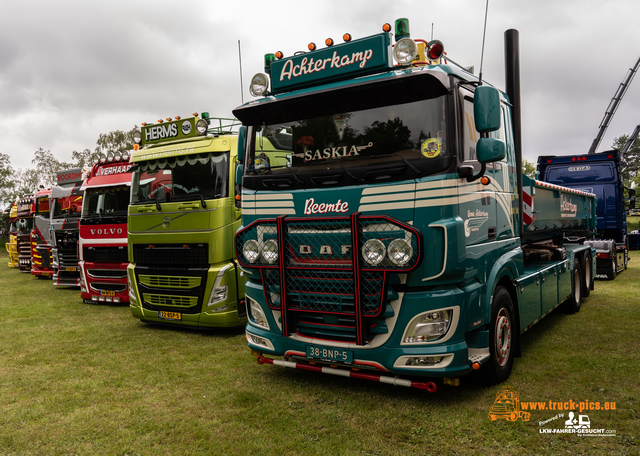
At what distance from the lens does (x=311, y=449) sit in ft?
11.9

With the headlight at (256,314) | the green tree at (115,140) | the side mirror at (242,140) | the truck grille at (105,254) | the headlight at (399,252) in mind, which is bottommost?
the headlight at (256,314)

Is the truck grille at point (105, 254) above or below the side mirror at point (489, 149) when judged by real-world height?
below

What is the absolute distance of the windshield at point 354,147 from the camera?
4066 millimetres

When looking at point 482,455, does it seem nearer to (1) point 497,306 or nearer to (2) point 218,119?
(1) point 497,306

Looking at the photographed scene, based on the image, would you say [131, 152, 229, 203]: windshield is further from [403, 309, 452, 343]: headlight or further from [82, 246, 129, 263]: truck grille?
[403, 309, 452, 343]: headlight

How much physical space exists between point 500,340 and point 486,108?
2250 millimetres

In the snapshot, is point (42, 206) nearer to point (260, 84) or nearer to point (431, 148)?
point (260, 84)

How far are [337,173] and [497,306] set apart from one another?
2015 millimetres

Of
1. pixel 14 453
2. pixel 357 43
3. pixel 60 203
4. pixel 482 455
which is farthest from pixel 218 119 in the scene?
pixel 60 203

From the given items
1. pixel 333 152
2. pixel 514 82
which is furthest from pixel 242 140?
pixel 514 82

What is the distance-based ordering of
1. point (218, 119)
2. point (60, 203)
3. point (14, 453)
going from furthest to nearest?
point (60, 203) → point (218, 119) → point (14, 453)

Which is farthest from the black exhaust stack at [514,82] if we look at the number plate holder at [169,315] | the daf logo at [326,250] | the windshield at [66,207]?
the windshield at [66,207]

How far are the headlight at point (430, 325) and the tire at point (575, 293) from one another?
4983 millimetres

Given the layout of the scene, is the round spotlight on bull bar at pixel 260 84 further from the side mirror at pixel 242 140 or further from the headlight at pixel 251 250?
the headlight at pixel 251 250
